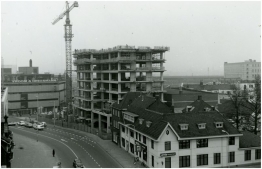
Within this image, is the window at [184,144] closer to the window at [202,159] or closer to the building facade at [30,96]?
the window at [202,159]

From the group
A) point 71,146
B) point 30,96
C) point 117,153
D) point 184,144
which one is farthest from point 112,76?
point 184,144

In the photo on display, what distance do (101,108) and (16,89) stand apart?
129 ft

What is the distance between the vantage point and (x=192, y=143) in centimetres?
3956

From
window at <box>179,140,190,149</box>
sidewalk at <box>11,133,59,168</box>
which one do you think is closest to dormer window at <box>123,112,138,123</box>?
window at <box>179,140,190,149</box>

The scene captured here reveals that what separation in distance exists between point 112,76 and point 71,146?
1214 inches

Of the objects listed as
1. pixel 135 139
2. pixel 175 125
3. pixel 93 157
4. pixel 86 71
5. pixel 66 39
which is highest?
pixel 66 39

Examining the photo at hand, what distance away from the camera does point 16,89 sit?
109m

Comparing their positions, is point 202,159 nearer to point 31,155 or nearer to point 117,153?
point 117,153

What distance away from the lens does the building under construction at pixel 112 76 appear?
78125 millimetres

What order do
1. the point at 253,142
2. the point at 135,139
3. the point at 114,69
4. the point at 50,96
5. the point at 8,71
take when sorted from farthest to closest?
1. the point at 8,71
2. the point at 50,96
3. the point at 114,69
4. the point at 135,139
5. the point at 253,142

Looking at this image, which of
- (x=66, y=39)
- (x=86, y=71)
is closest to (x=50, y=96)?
(x=66, y=39)

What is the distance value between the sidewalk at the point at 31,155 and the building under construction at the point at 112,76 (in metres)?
20.3

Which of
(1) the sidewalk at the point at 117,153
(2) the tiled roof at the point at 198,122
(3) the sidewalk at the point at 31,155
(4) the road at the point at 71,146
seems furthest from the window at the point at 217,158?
(3) the sidewalk at the point at 31,155

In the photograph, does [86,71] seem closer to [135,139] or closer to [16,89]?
[16,89]
